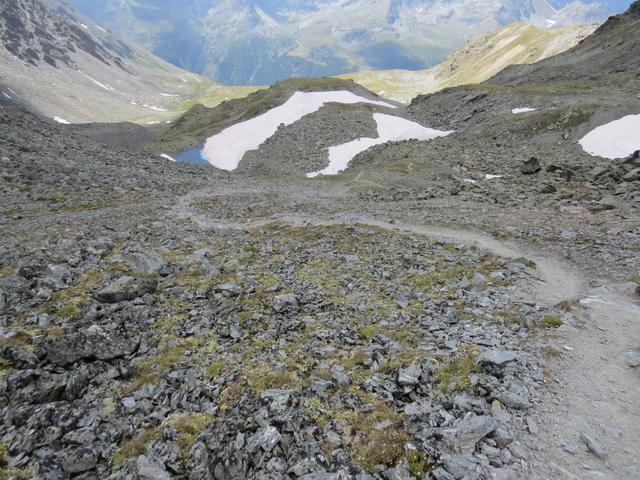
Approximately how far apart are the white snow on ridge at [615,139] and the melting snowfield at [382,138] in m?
23.6

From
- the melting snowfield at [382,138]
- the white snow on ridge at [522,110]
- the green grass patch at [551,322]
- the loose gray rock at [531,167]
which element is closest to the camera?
the green grass patch at [551,322]

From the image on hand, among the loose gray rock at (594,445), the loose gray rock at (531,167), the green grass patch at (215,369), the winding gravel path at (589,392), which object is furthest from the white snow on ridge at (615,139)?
the green grass patch at (215,369)

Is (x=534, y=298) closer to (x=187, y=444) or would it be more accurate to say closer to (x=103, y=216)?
(x=187, y=444)

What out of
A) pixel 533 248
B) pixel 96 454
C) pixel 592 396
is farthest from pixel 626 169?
pixel 96 454

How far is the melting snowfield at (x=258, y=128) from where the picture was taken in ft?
238

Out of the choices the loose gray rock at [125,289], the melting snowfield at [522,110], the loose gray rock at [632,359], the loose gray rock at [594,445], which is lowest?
the loose gray rock at [632,359]

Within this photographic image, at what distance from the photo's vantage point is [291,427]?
8836mm

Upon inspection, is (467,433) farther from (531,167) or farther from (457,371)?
(531,167)

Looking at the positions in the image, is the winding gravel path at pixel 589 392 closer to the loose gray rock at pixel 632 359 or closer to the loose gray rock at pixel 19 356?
the loose gray rock at pixel 632 359

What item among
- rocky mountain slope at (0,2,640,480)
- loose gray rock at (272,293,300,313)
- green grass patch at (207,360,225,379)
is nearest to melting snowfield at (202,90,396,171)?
rocky mountain slope at (0,2,640,480)

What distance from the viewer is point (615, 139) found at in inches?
1753

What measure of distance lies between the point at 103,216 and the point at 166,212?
4705 millimetres

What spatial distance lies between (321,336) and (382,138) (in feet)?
195

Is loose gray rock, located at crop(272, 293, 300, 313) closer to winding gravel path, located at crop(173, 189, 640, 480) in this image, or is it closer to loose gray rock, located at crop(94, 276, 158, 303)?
loose gray rock, located at crop(94, 276, 158, 303)
